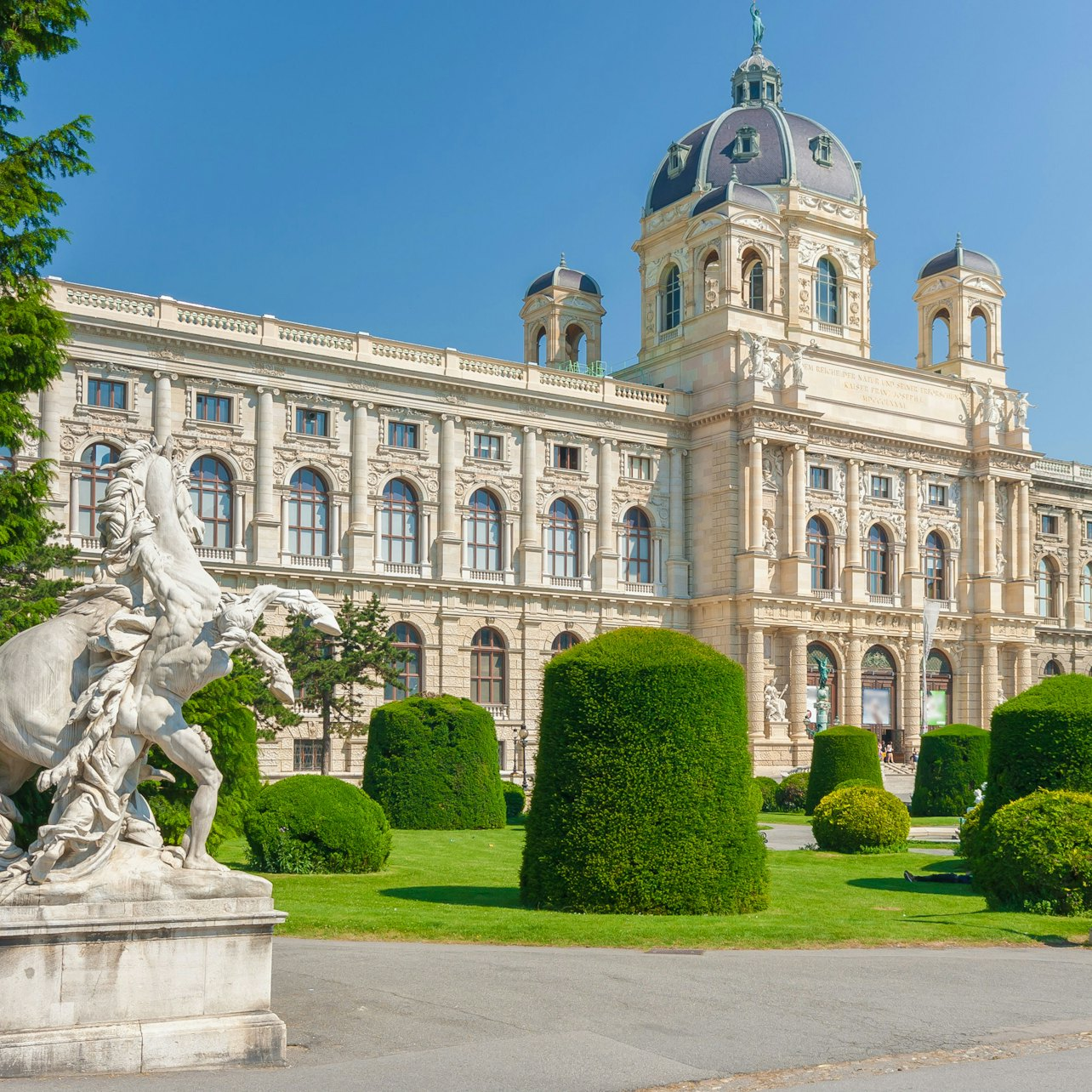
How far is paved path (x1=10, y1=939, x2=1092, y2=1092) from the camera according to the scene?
8.30 metres

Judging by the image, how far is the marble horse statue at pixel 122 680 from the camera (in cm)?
838

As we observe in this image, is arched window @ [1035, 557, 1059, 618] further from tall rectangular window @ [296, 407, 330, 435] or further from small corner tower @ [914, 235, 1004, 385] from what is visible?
tall rectangular window @ [296, 407, 330, 435]

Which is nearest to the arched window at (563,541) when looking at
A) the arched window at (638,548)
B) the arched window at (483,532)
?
the arched window at (483,532)

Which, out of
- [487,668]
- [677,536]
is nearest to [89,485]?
[487,668]

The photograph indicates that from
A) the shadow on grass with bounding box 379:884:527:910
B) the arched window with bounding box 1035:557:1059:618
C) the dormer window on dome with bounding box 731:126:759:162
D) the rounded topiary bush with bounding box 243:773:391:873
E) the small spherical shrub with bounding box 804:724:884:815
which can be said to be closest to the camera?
the shadow on grass with bounding box 379:884:527:910

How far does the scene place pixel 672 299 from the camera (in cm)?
6406

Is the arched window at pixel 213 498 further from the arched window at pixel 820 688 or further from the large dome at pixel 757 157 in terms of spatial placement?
the large dome at pixel 757 157

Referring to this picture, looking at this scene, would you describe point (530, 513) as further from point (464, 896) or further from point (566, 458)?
point (464, 896)

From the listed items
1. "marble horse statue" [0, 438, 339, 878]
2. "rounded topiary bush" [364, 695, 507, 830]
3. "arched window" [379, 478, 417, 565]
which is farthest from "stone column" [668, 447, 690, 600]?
"marble horse statue" [0, 438, 339, 878]

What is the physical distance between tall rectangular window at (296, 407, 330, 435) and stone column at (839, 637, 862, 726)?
24.6 metres

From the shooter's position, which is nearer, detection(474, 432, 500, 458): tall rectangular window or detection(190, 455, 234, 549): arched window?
detection(190, 455, 234, 549): arched window

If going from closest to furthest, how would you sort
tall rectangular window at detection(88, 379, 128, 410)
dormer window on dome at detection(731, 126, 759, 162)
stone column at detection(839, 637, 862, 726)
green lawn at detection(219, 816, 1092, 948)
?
green lawn at detection(219, 816, 1092, 948) < tall rectangular window at detection(88, 379, 128, 410) < stone column at detection(839, 637, 862, 726) < dormer window on dome at detection(731, 126, 759, 162)

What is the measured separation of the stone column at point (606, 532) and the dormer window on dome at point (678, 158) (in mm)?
18773

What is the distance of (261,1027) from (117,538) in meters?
3.27
